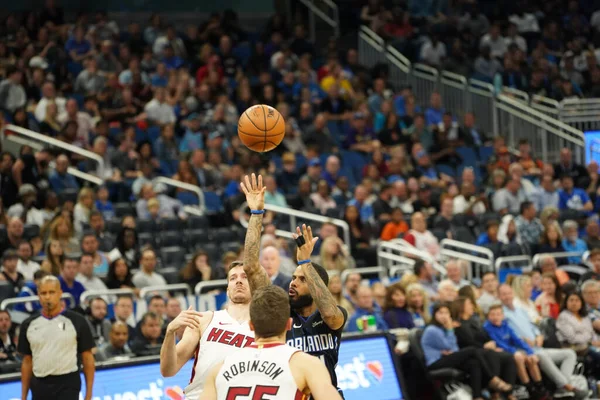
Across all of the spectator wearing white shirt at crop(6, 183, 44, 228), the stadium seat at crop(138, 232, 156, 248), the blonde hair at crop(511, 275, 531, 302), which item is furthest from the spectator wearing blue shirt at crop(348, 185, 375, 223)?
the spectator wearing white shirt at crop(6, 183, 44, 228)

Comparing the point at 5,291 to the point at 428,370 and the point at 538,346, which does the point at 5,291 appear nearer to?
the point at 428,370

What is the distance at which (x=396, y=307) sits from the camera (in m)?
13.5

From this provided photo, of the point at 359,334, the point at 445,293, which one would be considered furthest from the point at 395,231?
the point at 359,334

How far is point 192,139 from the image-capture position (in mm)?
18391

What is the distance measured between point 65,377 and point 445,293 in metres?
5.70

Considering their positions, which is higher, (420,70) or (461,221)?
(420,70)

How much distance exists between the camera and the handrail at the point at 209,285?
13484mm

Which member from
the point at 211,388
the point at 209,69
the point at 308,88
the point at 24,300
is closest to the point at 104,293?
the point at 24,300

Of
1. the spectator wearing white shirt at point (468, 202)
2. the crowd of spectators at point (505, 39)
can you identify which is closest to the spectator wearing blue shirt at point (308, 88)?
the crowd of spectators at point (505, 39)

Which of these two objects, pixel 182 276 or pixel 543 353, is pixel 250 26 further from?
pixel 543 353

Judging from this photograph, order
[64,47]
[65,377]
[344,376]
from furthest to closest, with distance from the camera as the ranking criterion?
[64,47] → [344,376] → [65,377]

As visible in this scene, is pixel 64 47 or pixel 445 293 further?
pixel 64 47

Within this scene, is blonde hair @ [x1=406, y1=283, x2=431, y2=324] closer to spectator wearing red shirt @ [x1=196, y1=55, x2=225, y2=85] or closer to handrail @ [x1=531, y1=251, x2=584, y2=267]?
handrail @ [x1=531, y1=251, x2=584, y2=267]

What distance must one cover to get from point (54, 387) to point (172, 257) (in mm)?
Result: 5829
